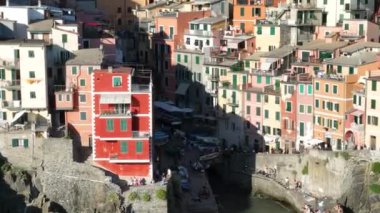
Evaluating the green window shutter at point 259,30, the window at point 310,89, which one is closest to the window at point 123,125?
the window at point 310,89

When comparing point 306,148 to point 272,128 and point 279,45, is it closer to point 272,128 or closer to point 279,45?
point 272,128

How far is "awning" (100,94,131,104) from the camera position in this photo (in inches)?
2682

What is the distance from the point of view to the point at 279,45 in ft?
284

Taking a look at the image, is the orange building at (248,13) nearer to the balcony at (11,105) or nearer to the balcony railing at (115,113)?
the balcony railing at (115,113)

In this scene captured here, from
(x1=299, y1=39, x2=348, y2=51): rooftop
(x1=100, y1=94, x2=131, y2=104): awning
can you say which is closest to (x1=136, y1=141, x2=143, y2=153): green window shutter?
(x1=100, y1=94, x2=131, y2=104): awning

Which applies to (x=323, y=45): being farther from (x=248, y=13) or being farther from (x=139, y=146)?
(x=139, y=146)

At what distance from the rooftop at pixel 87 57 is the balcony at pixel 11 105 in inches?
181

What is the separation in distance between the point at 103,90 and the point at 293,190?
17.0 m

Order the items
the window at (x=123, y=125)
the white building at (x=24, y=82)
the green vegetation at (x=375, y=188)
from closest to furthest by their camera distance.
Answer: the window at (x=123, y=125)
the green vegetation at (x=375, y=188)
the white building at (x=24, y=82)

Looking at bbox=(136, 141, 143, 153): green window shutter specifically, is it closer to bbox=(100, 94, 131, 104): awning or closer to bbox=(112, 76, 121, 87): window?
bbox=(100, 94, 131, 104): awning

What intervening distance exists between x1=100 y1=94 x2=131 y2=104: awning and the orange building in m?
27.2

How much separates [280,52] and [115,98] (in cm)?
1997

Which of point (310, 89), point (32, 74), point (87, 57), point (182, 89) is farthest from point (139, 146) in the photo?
point (182, 89)

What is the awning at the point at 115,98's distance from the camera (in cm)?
6812
